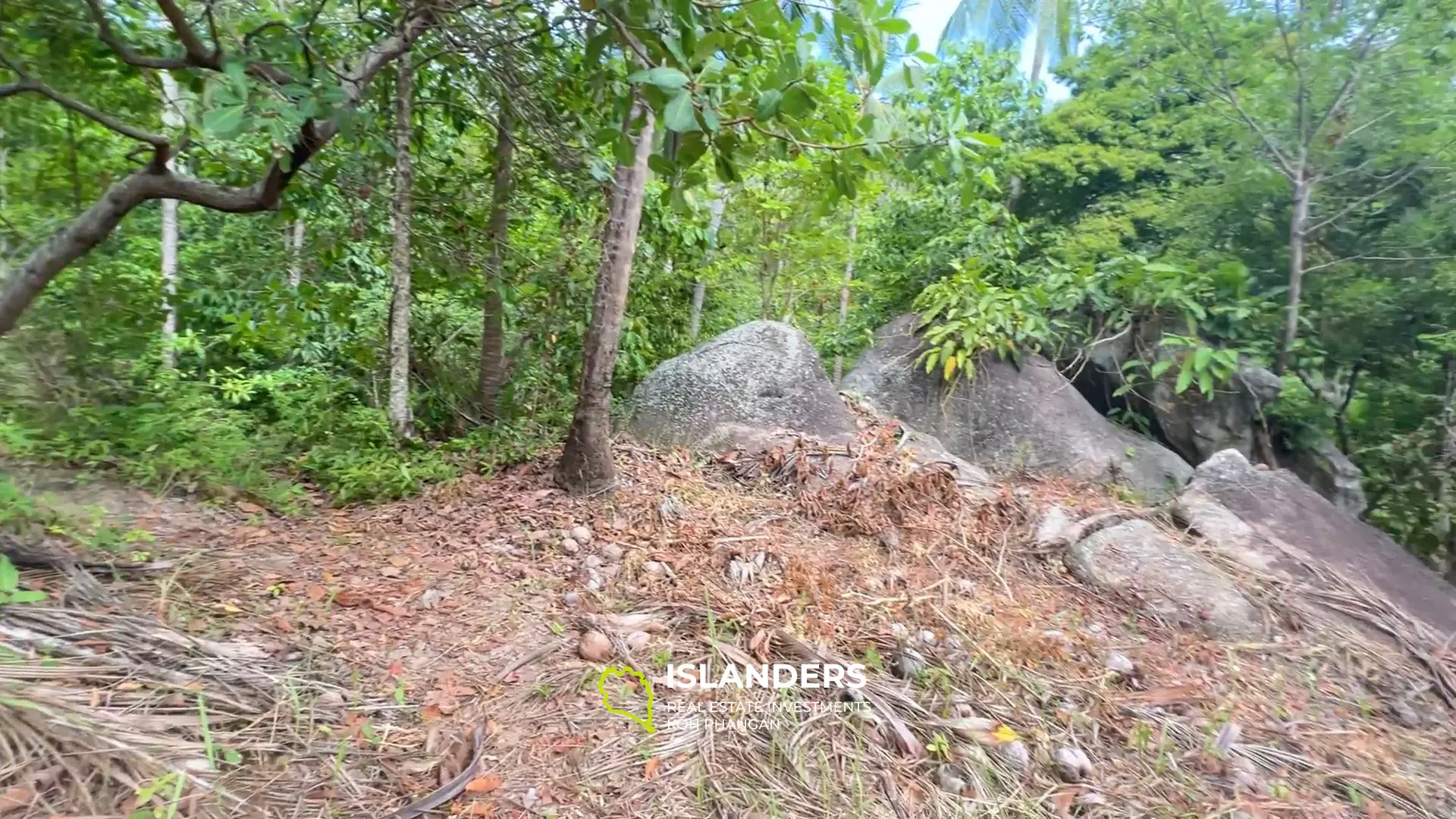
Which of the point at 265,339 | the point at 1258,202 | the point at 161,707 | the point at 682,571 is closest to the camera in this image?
the point at 161,707

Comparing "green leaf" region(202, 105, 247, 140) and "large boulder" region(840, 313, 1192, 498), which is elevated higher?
"green leaf" region(202, 105, 247, 140)

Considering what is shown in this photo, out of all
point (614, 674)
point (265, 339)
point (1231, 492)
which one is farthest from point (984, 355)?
point (265, 339)

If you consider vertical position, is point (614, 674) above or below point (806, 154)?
below

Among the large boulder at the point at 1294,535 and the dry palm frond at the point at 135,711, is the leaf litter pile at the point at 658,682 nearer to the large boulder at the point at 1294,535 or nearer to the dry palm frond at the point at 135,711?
the dry palm frond at the point at 135,711

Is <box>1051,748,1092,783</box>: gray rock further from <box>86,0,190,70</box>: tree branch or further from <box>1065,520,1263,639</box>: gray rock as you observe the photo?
<box>86,0,190,70</box>: tree branch

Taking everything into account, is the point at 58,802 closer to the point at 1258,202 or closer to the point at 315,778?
the point at 315,778

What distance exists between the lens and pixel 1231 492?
426cm

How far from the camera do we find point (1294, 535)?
13.2 ft

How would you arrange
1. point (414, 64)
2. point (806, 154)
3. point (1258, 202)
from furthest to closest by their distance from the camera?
point (1258, 202)
point (414, 64)
point (806, 154)

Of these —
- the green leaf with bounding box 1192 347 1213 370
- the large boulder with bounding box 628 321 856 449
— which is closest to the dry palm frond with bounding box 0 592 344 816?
the large boulder with bounding box 628 321 856 449

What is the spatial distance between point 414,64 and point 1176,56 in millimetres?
5169

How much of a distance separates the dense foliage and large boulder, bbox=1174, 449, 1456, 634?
0.77 m

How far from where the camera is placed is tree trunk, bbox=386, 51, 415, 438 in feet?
11.7

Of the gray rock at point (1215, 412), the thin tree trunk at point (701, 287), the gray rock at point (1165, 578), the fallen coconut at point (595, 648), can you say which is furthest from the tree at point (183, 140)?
the gray rock at point (1215, 412)
